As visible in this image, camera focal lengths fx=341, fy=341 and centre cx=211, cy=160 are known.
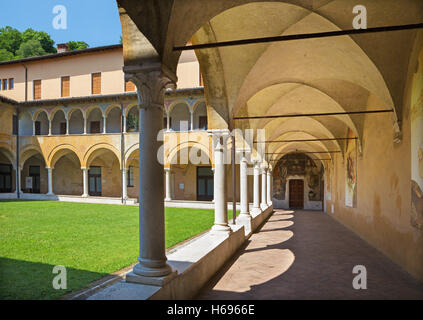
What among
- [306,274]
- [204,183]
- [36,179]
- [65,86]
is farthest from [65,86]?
[306,274]

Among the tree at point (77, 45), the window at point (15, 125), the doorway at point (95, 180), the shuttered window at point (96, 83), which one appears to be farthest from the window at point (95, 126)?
the tree at point (77, 45)

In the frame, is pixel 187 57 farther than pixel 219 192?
Yes

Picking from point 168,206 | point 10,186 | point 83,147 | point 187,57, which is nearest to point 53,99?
point 83,147

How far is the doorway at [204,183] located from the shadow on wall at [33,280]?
20.4 metres

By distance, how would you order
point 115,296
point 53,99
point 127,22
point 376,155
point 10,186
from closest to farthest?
point 115,296 → point 127,22 → point 376,155 → point 53,99 → point 10,186

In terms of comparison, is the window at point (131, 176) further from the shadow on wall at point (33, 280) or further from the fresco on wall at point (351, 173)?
the shadow on wall at point (33, 280)

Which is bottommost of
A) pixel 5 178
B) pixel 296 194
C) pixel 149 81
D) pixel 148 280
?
pixel 296 194

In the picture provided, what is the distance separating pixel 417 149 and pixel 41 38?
42.9 metres

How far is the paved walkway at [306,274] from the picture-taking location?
5570mm

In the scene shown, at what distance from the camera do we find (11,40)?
37250 mm

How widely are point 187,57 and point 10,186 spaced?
748 inches

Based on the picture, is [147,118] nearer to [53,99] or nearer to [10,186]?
[53,99]

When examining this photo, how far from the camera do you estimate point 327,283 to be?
6164mm

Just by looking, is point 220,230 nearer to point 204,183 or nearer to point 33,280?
point 33,280
